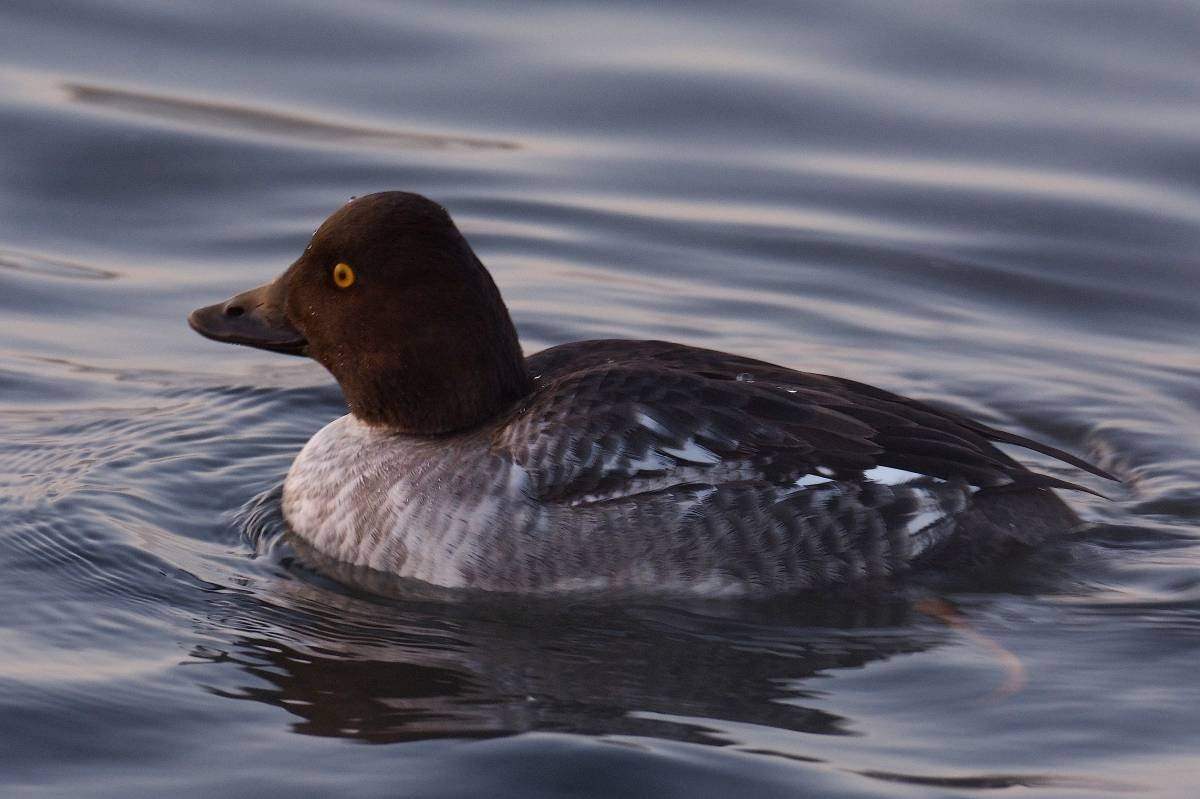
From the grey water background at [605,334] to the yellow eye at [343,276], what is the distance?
3.77 ft

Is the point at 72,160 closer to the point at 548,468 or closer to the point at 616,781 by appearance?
the point at 548,468

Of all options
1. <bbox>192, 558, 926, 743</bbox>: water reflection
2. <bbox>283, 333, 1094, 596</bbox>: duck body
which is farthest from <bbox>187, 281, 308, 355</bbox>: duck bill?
<bbox>192, 558, 926, 743</bbox>: water reflection

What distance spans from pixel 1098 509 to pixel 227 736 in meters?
4.03

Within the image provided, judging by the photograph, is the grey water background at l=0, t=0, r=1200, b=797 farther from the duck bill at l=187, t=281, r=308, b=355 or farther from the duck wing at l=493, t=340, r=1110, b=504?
the duck bill at l=187, t=281, r=308, b=355

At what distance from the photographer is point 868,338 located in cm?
1059

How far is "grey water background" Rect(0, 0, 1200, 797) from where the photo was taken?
Result: 6.27m

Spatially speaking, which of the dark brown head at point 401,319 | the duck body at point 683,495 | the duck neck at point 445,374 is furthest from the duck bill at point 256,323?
the duck body at point 683,495

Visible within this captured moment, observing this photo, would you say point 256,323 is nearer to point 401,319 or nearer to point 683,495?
point 401,319

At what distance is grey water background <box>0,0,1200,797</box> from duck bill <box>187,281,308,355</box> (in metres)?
0.79

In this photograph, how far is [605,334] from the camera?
35.0 feet

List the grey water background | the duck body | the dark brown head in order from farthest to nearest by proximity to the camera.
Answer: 1. the dark brown head
2. the duck body
3. the grey water background

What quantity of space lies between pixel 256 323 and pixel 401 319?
0.71m

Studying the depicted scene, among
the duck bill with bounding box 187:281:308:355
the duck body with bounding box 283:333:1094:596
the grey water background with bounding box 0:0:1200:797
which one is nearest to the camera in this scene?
the grey water background with bounding box 0:0:1200:797

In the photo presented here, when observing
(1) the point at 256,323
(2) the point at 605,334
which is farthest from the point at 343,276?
(2) the point at 605,334
